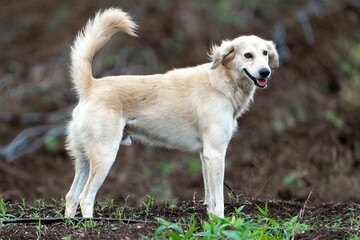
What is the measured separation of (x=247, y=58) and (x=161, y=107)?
900 millimetres

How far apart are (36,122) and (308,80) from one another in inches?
197

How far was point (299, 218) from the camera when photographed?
687 cm

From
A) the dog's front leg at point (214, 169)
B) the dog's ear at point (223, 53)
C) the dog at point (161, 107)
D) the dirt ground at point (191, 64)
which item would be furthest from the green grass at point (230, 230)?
the dirt ground at point (191, 64)

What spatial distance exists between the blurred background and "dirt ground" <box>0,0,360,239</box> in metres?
0.02

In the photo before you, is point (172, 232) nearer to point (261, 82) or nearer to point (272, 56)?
point (261, 82)

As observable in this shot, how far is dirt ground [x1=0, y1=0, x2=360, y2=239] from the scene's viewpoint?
11.6m

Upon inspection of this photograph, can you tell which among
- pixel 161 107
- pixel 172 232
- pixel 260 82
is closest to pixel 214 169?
pixel 161 107

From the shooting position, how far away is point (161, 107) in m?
7.25

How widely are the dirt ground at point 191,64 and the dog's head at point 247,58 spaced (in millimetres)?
2892

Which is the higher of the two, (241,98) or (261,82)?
(261,82)

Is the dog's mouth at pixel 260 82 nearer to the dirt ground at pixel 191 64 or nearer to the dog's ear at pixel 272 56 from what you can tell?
the dog's ear at pixel 272 56

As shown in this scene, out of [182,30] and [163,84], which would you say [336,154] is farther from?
[163,84]

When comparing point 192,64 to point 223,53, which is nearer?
point 223,53

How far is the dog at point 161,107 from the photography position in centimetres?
691
